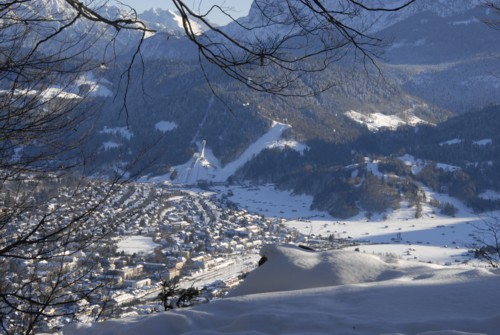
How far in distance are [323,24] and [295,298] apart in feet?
4.86

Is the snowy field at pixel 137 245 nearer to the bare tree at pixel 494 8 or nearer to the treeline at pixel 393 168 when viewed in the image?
the bare tree at pixel 494 8

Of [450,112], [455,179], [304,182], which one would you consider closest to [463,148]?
[455,179]

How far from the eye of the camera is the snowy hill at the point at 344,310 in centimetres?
283

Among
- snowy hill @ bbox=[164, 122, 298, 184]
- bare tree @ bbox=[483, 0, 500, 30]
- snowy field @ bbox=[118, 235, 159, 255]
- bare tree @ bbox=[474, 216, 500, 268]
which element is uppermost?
snowy hill @ bbox=[164, 122, 298, 184]

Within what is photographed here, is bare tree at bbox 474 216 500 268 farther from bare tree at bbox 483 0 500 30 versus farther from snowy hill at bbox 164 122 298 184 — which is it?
snowy hill at bbox 164 122 298 184

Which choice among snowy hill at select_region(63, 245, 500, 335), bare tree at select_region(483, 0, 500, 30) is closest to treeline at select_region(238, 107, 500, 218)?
bare tree at select_region(483, 0, 500, 30)

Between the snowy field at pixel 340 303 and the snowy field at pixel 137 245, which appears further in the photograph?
the snowy field at pixel 137 245

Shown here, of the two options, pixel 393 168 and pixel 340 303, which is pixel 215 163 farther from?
pixel 340 303

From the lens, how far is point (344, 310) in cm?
313

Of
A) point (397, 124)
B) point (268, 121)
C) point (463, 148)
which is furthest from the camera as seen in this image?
point (397, 124)

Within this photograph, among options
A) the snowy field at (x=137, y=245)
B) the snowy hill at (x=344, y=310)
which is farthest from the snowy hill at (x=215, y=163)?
the snowy hill at (x=344, y=310)

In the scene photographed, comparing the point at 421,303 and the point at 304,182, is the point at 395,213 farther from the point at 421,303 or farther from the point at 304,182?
the point at 421,303

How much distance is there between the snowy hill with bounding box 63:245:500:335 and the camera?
2832mm

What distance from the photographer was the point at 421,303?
315 cm
